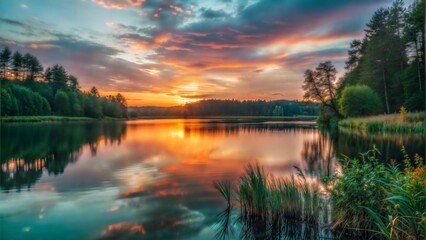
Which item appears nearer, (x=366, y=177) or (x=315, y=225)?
(x=366, y=177)

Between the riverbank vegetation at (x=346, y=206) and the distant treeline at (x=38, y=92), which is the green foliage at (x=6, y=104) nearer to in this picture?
the distant treeline at (x=38, y=92)

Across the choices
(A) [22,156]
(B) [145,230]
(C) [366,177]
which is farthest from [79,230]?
(A) [22,156]

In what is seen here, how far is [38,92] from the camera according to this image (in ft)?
280

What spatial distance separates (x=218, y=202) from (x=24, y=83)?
10120 cm

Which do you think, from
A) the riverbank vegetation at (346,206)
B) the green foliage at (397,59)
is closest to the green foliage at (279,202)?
the riverbank vegetation at (346,206)

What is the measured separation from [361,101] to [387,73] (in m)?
9.01

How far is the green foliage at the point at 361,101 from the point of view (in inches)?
1900

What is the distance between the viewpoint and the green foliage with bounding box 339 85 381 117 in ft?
158

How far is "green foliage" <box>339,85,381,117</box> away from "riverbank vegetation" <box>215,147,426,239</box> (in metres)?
46.8

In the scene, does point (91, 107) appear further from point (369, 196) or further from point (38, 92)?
point (369, 196)

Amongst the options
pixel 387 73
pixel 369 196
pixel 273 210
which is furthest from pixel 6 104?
pixel 387 73

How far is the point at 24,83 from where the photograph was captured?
8844 cm

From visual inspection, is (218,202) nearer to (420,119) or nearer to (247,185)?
(247,185)

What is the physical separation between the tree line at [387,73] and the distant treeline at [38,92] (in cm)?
7031
